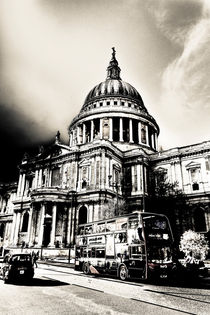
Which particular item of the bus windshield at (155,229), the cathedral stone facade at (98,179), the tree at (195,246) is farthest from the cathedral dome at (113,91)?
the bus windshield at (155,229)

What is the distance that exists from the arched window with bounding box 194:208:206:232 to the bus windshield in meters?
23.0

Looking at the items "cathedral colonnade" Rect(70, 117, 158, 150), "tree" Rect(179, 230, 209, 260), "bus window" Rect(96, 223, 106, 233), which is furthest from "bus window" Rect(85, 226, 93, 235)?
"cathedral colonnade" Rect(70, 117, 158, 150)

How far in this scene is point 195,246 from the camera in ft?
92.3

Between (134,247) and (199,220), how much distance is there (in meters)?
25.2

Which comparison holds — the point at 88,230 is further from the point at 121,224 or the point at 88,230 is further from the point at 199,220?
the point at 199,220

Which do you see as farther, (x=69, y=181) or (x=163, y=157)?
(x=163, y=157)

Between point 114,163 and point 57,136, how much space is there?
37.9ft

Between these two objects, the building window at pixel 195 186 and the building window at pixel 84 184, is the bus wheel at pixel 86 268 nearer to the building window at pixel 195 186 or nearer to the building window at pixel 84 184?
the building window at pixel 84 184

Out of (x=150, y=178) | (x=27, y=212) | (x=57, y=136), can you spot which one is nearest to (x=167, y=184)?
(x=150, y=178)

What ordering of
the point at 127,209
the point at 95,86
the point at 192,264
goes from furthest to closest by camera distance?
the point at 95,86 → the point at 127,209 → the point at 192,264

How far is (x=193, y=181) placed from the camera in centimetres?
3866

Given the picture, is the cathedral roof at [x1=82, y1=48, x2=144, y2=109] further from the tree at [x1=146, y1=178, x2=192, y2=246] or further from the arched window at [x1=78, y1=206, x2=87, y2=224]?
the arched window at [x1=78, y1=206, x2=87, y2=224]

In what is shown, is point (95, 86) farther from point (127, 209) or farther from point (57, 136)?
point (127, 209)

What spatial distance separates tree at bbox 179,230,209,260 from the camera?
27.4 m
